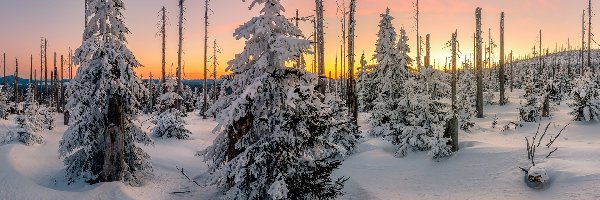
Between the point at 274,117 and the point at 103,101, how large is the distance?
6.08 meters

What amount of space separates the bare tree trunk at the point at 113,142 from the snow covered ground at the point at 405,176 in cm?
42

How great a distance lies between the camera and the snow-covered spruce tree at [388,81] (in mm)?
21070

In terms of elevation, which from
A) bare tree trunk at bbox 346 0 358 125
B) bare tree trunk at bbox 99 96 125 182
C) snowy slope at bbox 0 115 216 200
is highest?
bare tree trunk at bbox 346 0 358 125

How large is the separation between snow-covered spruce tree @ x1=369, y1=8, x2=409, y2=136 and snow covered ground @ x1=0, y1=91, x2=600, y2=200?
4184 millimetres

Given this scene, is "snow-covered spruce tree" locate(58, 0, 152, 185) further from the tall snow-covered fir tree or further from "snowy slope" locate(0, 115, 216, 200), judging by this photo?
the tall snow-covered fir tree

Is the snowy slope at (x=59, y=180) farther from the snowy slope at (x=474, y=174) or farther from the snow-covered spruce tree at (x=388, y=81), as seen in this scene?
the snow-covered spruce tree at (x=388, y=81)

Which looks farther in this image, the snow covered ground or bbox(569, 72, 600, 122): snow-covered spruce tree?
bbox(569, 72, 600, 122): snow-covered spruce tree

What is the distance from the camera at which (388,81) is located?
74.2 feet

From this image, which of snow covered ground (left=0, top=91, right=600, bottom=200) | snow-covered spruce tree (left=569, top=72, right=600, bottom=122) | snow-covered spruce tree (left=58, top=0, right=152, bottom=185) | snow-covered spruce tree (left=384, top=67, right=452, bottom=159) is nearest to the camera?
snow covered ground (left=0, top=91, right=600, bottom=200)

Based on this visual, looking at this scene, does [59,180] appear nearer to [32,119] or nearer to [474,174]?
[32,119]

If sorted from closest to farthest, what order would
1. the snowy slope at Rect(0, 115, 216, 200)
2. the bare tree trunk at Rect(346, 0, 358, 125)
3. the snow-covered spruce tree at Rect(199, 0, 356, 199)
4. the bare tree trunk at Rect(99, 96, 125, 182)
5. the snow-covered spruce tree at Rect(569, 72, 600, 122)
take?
the snow-covered spruce tree at Rect(199, 0, 356, 199), the snowy slope at Rect(0, 115, 216, 200), the bare tree trunk at Rect(99, 96, 125, 182), the snow-covered spruce tree at Rect(569, 72, 600, 122), the bare tree trunk at Rect(346, 0, 358, 125)

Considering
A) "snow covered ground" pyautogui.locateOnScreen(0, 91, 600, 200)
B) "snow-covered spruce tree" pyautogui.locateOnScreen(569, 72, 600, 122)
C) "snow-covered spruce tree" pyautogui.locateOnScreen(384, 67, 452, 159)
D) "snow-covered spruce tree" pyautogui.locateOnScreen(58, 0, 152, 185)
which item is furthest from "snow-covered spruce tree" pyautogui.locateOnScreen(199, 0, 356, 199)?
"snow-covered spruce tree" pyautogui.locateOnScreen(569, 72, 600, 122)

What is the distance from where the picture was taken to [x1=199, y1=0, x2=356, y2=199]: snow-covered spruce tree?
26.8ft

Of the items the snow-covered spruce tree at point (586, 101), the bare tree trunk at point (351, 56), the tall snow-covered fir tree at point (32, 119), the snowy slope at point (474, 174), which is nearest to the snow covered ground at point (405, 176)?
the snowy slope at point (474, 174)
